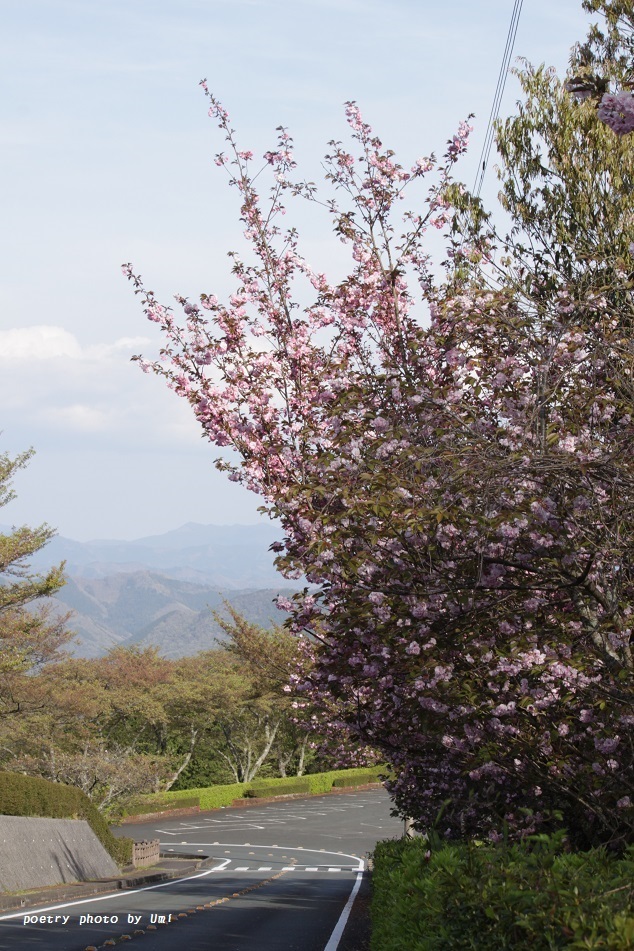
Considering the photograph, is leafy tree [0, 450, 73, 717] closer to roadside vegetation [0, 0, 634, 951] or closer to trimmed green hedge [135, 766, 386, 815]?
trimmed green hedge [135, 766, 386, 815]

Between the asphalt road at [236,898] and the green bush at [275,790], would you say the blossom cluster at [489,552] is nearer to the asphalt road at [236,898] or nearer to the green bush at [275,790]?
the asphalt road at [236,898]

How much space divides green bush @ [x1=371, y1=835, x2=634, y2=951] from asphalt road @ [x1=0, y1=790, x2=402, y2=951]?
786 centimetres

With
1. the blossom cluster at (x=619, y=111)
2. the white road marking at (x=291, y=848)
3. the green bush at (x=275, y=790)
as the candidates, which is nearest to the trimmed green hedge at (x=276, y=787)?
the green bush at (x=275, y=790)

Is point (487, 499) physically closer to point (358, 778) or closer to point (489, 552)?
point (489, 552)

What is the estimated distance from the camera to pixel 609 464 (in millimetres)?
6586

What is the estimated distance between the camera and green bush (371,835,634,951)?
15.8 feet

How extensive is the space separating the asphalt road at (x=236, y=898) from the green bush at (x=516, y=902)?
25.8 feet

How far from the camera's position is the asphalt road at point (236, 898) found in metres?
15.2

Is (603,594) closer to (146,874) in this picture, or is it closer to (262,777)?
(146,874)

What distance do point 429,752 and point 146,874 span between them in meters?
19.1

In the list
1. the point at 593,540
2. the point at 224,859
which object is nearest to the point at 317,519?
the point at 593,540

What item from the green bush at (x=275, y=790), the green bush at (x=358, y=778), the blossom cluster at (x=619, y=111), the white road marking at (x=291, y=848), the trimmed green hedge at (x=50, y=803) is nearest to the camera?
the blossom cluster at (x=619, y=111)

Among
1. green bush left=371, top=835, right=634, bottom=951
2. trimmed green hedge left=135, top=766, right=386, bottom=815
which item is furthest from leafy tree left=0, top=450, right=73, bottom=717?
green bush left=371, top=835, right=634, bottom=951

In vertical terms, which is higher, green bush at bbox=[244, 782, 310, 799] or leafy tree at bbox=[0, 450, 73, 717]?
leafy tree at bbox=[0, 450, 73, 717]
